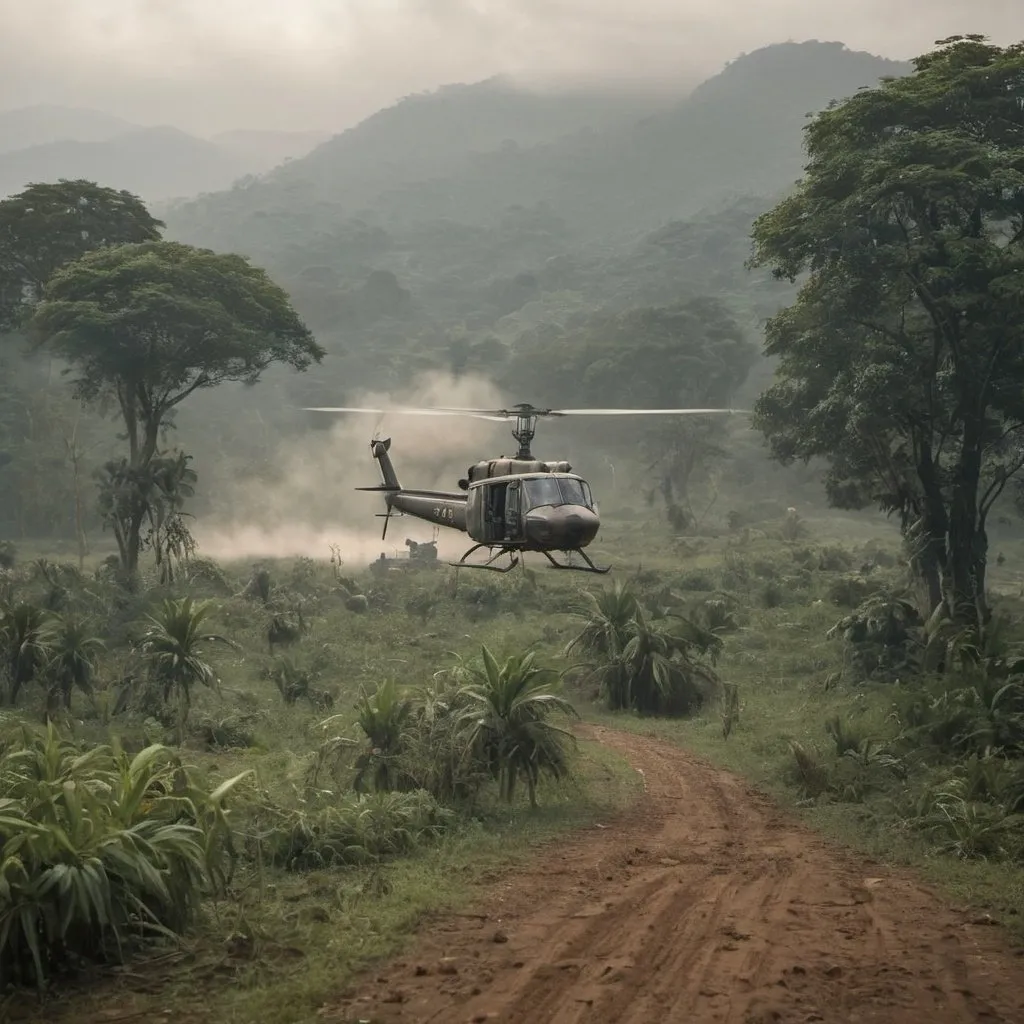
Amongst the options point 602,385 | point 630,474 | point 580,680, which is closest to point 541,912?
point 580,680

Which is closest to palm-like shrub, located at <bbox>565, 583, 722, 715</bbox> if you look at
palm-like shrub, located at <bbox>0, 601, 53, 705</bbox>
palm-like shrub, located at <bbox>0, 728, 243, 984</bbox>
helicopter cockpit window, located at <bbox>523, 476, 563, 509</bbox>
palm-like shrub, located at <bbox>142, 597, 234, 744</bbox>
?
helicopter cockpit window, located at <bbox>523, 476, 563, 509</bbox>

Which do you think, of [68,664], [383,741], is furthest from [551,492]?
[68,664]

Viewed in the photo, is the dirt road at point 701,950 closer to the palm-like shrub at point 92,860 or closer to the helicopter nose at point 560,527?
Answer: the palm-like shrub at point 92,860

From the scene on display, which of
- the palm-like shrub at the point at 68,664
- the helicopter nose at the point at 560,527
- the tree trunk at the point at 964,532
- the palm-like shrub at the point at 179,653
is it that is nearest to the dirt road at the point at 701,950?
the helicopter nose at the point at 560,527

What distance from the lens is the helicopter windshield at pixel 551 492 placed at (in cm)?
1648

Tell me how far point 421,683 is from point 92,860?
13578mm

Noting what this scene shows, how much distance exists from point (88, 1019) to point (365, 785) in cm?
651

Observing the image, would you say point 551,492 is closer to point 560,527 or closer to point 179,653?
point 560,527

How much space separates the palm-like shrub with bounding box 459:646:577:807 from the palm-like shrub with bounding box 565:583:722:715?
741cm

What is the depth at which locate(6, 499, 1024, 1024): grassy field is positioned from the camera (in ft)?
27.8

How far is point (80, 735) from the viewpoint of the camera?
17.9m

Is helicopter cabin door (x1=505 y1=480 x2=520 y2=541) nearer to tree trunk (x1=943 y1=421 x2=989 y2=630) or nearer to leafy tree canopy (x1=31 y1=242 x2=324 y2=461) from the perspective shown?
tree trunk (x1=943 y1=421 x2=989 y2=630)

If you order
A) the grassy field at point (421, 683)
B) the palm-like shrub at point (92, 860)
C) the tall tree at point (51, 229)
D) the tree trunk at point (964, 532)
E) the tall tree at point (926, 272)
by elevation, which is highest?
the tall tree at point (51, 229)

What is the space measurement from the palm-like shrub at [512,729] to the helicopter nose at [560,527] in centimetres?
272
